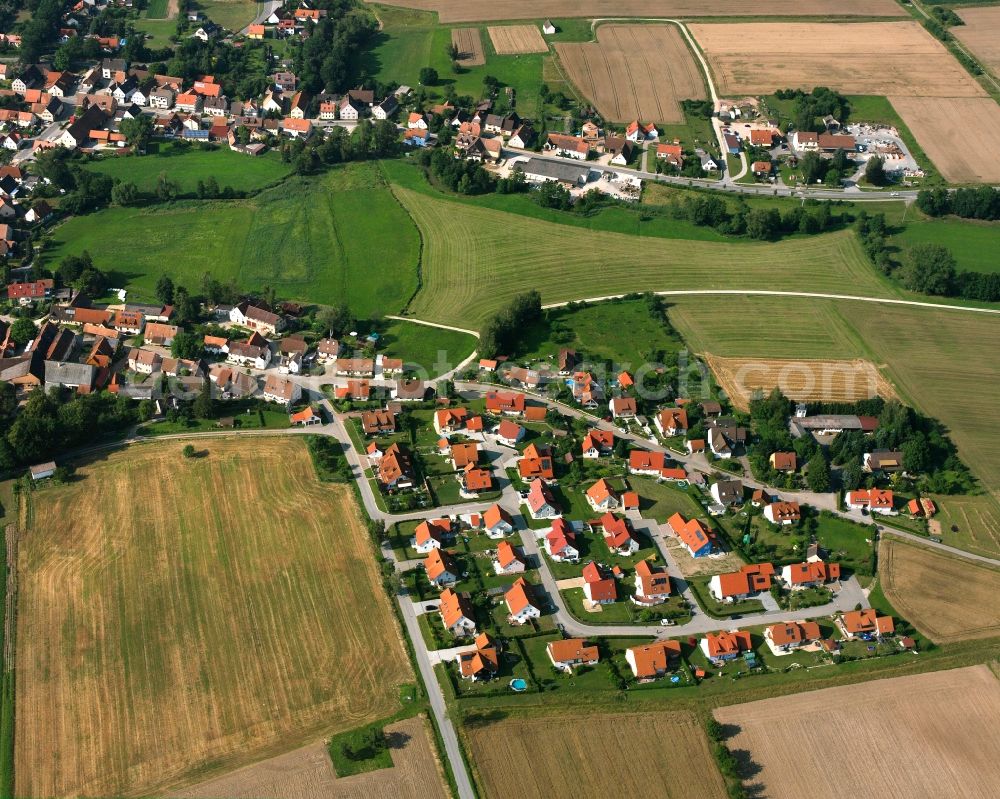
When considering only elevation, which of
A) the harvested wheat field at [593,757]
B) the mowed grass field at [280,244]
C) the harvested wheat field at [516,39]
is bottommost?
the harvested wheat field at [593,757]

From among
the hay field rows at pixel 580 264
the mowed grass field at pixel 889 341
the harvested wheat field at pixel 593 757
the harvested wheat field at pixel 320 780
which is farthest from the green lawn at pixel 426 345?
the harvested wheat field at pixel 320 780

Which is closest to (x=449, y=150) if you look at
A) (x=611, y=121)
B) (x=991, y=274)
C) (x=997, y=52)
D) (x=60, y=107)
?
(x=611, y=121)

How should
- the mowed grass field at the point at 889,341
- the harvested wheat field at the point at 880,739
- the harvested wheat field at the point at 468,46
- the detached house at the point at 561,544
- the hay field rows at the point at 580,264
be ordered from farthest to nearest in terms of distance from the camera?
1. the harvested wheat field at the point at 468,46
2. the hay field rows at the point at 580,264
3. the mowed grass field at the point at 889,341
4. the detached house at the point at 561,544
5. the harvested wheat field at the point at 880,739

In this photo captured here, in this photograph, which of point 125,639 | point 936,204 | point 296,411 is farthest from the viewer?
point 936,204

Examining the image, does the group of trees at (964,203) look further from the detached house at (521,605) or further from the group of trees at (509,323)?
the detached house at (521,605)

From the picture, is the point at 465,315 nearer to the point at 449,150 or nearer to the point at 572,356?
the point at 572,356

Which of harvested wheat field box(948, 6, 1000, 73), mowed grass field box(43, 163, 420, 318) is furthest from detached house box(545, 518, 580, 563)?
harvested wheat field box(948, 6, 1000, 73)
